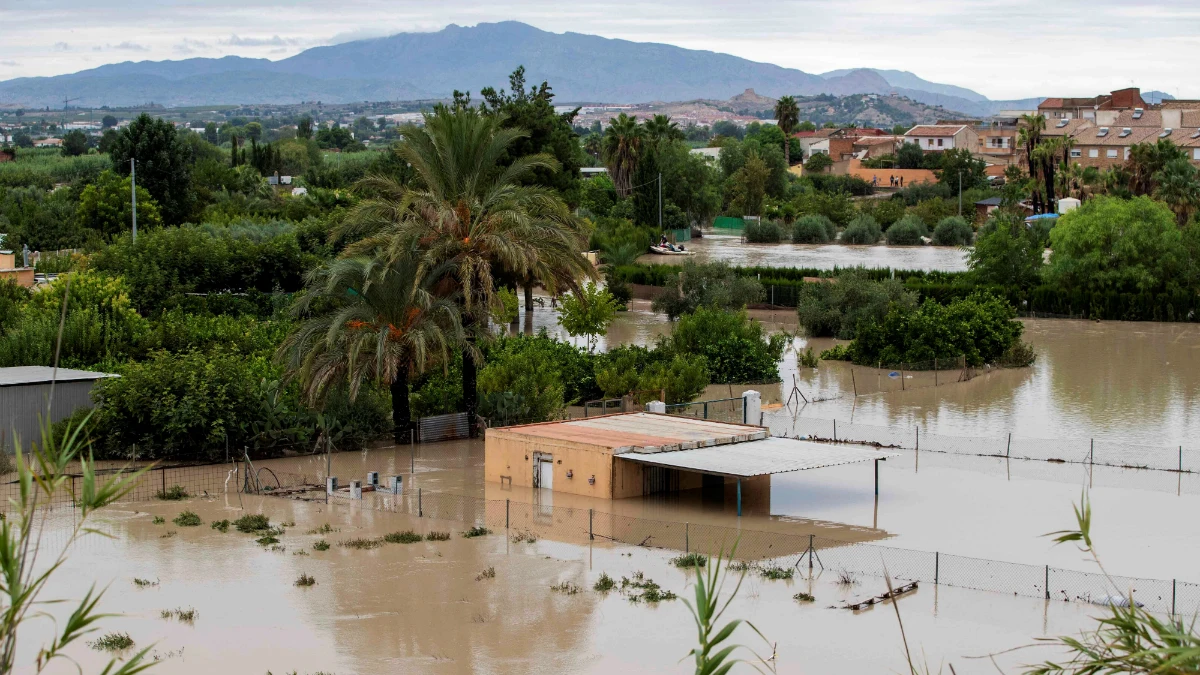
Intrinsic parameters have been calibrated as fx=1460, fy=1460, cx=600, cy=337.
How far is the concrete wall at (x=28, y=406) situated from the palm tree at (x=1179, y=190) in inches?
1913

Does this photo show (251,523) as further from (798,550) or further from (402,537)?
(798,550)

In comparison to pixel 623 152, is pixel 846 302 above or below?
below

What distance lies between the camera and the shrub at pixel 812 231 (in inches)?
3317

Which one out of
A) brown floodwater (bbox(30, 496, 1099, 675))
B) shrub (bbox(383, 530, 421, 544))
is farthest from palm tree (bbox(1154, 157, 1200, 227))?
shrub (bbox(383, 530, 421, 544))

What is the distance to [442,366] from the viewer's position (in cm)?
2945

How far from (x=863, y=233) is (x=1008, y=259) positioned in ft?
94.7

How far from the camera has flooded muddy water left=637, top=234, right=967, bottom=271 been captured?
227ft

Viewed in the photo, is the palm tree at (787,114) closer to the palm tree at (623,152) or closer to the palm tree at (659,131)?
the palm tree at (659,131)

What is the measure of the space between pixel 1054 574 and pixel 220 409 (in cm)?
1516

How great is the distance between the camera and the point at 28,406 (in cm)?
2717

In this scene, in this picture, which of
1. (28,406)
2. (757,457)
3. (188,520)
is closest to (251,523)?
(188,520)

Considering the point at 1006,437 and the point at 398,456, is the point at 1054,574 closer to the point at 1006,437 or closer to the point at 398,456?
the point at 1006,437

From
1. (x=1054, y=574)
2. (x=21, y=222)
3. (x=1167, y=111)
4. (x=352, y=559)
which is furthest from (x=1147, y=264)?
(x=1167, y=111)

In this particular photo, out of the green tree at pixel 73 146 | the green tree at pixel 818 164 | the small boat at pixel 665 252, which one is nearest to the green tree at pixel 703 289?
the small boat at pixel 665 252
